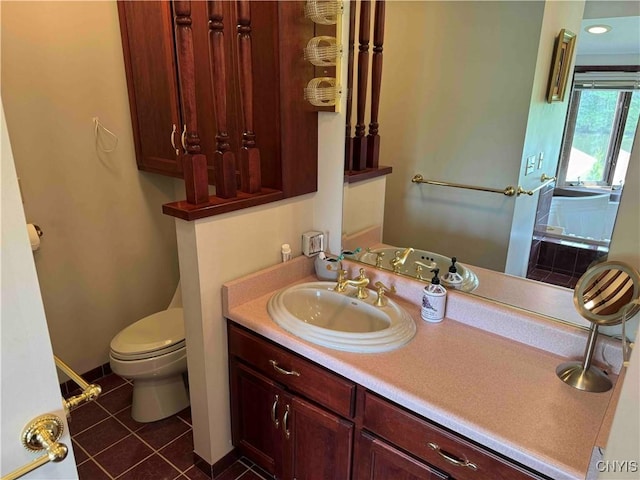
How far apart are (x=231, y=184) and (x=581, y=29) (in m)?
1.20

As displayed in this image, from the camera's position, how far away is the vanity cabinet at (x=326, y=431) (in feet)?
3.72

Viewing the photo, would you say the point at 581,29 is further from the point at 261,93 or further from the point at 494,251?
the point at 261,93

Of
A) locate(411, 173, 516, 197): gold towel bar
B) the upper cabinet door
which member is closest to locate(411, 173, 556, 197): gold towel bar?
locate(411, 173, 516, 197): gold towel bar

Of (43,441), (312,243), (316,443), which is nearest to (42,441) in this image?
(43,441)

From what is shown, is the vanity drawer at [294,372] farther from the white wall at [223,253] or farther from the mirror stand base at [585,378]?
the mirror stand base at [585,378]

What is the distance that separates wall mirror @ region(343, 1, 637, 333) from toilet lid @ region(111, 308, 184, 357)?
39.8 inches

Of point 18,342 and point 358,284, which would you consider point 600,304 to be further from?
point 18,342

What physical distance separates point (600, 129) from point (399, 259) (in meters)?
0.81

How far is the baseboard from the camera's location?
183 centimetres

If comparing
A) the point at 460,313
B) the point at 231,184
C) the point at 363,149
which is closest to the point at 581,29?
the point at 363,149

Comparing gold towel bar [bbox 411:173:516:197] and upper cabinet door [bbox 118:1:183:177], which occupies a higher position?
upper cabinet door [bbox 118:1:183:177]

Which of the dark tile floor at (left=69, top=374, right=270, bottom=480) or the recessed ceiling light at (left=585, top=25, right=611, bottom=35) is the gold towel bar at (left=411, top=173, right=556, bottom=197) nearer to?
the recessed ceiling light at (left=585, top=25, right=611, bottom=35)

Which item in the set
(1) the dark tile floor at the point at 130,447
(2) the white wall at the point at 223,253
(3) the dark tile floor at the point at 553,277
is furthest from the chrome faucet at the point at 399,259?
(1) the dark tile floor at the point at 130,447

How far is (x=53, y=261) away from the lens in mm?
2162
